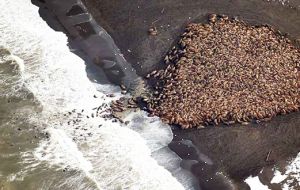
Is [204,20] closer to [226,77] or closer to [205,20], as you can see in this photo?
[205,20]

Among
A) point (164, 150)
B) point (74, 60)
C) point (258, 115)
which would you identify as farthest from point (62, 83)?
point (258, 115)

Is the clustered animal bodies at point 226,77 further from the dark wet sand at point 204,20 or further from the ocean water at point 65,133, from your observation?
the ocean water at point 65,133

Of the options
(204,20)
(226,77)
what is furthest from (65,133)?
(204,20)

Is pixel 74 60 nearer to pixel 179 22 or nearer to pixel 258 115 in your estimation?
pixel 179 22

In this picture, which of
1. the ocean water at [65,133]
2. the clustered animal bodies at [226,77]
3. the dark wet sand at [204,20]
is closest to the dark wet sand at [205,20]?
the dark wet sand at [204,20]

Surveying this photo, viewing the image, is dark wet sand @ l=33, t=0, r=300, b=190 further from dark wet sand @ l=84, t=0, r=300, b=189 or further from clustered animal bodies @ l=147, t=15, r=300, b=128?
clustered animal bodies @ l=147, t=15, r=300, b=128
